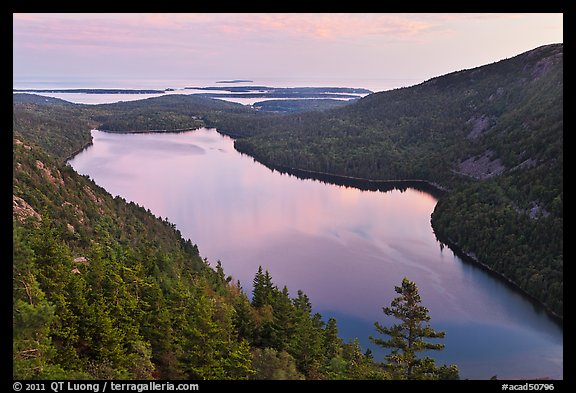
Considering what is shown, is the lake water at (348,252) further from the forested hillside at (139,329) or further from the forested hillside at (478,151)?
the forested hillside at (139,329)

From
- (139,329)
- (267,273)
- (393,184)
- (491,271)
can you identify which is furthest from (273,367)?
(393,184)

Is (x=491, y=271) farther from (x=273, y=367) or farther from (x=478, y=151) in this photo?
(x=478, y=151)

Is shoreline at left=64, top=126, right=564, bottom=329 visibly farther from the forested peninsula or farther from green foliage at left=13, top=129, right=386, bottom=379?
green foliage at left=13, top=129, right=386, bottom=379

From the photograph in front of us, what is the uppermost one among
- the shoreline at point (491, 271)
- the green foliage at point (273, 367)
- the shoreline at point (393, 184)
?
the green foliage at point (273, 367)

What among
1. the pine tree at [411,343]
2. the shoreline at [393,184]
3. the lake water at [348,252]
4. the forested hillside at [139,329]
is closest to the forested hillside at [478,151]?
the shoreline at [393,184]

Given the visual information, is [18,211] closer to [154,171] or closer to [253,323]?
[253,323]
